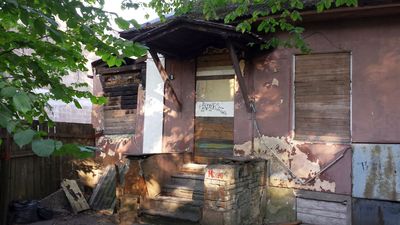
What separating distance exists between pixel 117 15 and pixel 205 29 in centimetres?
469

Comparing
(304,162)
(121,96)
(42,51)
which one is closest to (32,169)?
(121,96)

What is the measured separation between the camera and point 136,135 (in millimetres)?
10148

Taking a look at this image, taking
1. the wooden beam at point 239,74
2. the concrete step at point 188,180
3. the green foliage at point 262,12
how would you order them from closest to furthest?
the green foliage at point 262,12 → the wooden beam at point 239,74 → the concrete step at point 188,180

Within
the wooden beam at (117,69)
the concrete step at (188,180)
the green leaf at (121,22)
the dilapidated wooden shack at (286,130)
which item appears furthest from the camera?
the wooden beam at (117,69)

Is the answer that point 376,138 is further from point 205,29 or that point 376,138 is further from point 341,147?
point 205,29

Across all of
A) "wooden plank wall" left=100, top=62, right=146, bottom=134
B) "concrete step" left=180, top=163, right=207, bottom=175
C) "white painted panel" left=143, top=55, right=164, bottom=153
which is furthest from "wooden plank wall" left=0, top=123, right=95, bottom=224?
"concrete step" left=180, top=163, right=207, bottom=175

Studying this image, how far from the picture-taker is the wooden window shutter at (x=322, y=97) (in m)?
7.52

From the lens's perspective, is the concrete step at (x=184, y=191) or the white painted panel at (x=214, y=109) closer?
the concrete step at (x=184, y=191)

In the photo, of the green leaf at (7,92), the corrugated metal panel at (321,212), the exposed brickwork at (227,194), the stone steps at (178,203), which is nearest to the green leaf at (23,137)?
the green leaf at (7,92)

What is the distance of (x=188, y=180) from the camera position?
8141mm

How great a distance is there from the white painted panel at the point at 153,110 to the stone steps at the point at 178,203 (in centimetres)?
153

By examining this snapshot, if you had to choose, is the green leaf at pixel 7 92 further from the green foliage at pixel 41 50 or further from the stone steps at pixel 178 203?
the stone steps at pixel 178 203

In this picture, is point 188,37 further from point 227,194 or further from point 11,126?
point 11,126

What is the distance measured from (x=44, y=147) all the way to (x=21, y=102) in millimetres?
265
